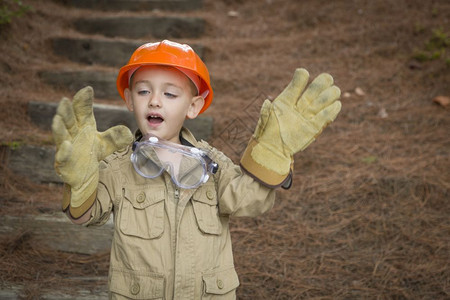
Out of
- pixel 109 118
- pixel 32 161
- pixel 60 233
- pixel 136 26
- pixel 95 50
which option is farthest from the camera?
pixel 136 26

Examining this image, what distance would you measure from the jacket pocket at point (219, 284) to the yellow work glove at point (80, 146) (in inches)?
21.1

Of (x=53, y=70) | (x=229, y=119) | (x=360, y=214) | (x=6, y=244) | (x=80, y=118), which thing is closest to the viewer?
(x=80, y=118)

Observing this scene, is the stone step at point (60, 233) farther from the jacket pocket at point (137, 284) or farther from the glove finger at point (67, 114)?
the glove finger at point (67, 114)

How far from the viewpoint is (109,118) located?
11.4 ft

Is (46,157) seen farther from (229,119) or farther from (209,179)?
(209,179)

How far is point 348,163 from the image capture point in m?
3.40

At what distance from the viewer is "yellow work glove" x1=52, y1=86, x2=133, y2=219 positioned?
1328 mm

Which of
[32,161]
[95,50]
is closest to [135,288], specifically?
[32,161]

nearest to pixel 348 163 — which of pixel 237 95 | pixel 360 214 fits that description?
pixel 360 214

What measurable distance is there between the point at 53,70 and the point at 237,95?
73.2 inches

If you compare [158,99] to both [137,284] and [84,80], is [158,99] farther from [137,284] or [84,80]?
[84,80]

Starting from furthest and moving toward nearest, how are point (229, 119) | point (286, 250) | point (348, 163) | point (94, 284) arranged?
point (229, 119) < point (348, 163) < point (286, 250) < point (94, 284)

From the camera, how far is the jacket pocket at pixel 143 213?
1.60m

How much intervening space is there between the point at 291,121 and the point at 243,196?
13.7 inches
